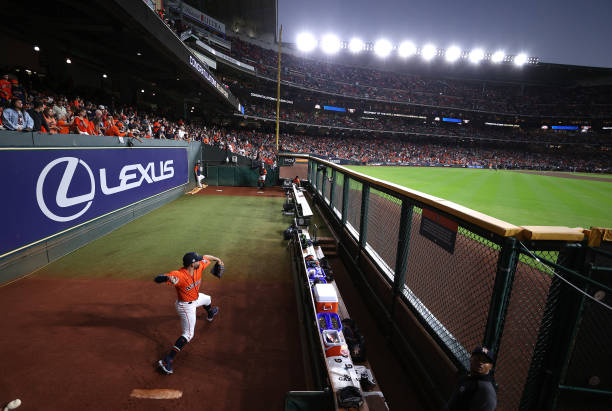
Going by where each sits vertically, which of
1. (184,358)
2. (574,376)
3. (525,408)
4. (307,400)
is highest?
(574,376)

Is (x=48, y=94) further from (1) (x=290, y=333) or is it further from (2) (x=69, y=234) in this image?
(1) (x=290, y=333)

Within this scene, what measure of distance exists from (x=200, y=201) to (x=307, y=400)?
39.6 ft

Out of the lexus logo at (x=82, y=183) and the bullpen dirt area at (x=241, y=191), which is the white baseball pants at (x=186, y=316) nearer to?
the lexus logo at (x=82, y=183)

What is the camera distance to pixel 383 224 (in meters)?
8.40

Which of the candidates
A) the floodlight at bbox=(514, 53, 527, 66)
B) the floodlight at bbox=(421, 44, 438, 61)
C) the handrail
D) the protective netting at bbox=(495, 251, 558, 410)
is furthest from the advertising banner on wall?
the floodlight at bbox=(514, 53, 527, 66)

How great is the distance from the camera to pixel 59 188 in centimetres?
643

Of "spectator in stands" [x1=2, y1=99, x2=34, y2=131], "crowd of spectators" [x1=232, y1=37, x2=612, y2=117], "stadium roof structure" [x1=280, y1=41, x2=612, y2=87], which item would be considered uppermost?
"stadium roof structure" [x1=280, y1=41, x2=612, y2=87]

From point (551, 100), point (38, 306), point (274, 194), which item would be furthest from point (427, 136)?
point (38, 306)

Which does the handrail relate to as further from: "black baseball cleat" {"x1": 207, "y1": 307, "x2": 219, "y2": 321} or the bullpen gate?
"black baseball cleat" {"x1": 207, "y1": 307, "x2": 219, "y2": 321}

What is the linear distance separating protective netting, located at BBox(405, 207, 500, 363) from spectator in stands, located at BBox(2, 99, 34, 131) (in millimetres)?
8326

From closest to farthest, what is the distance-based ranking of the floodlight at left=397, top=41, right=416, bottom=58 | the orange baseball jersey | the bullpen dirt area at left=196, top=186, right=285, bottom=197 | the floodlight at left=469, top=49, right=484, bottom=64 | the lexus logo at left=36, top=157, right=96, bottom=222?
the orange baseball jersey, the lexus logo at left=36, top=157, right=96, bottom=222, the bullpen dirt area at left=196, top=186, right=285, bottom=197, the floodlight at left=397, top=41, right=416, bottom=58, the floodlight at left=469, top=49, right=484, bottom=64

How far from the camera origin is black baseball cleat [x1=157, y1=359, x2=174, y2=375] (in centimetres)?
341

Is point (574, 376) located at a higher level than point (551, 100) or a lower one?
lower

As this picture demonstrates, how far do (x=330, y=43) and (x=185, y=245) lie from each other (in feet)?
192
